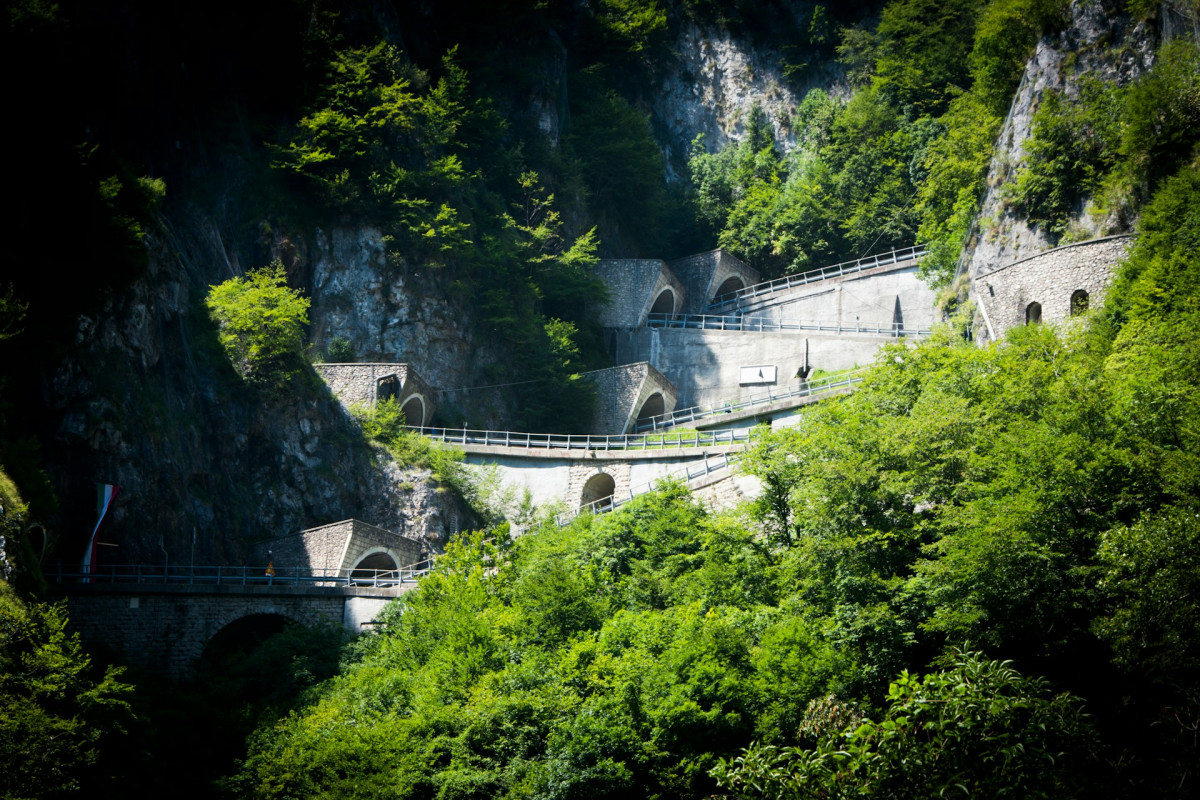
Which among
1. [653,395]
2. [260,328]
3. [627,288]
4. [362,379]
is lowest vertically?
[653,395]

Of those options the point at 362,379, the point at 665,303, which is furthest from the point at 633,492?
the point at 665,303

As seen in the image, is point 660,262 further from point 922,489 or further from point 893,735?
point 893,735

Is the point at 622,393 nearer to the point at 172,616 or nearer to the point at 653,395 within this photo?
the point at 653,395

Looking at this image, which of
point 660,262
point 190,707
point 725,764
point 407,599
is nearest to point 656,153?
point 660,262

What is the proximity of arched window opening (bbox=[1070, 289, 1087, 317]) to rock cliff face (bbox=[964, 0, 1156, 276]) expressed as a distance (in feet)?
8.61

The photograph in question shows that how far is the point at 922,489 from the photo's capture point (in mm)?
28859

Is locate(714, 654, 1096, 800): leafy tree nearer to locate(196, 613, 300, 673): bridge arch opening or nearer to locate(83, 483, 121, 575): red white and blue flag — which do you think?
locate(196, 613, 300, 673): bridge arch opening

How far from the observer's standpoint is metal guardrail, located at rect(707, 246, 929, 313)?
55.1 m

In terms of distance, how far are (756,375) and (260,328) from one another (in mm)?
19531

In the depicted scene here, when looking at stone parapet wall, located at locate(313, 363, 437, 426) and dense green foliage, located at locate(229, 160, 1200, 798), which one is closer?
dense green foliage, located at locate(229, 160, 1200, 798)

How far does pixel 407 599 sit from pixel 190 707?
6.35 metres

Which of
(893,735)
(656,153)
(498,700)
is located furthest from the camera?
(656,153)

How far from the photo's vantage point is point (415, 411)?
1863 inches

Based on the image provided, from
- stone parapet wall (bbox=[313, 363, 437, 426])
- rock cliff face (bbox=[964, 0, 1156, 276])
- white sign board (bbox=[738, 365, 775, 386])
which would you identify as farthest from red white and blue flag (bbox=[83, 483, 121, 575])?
rock cliff face (bbox=[964, 0, 1156, 276])
